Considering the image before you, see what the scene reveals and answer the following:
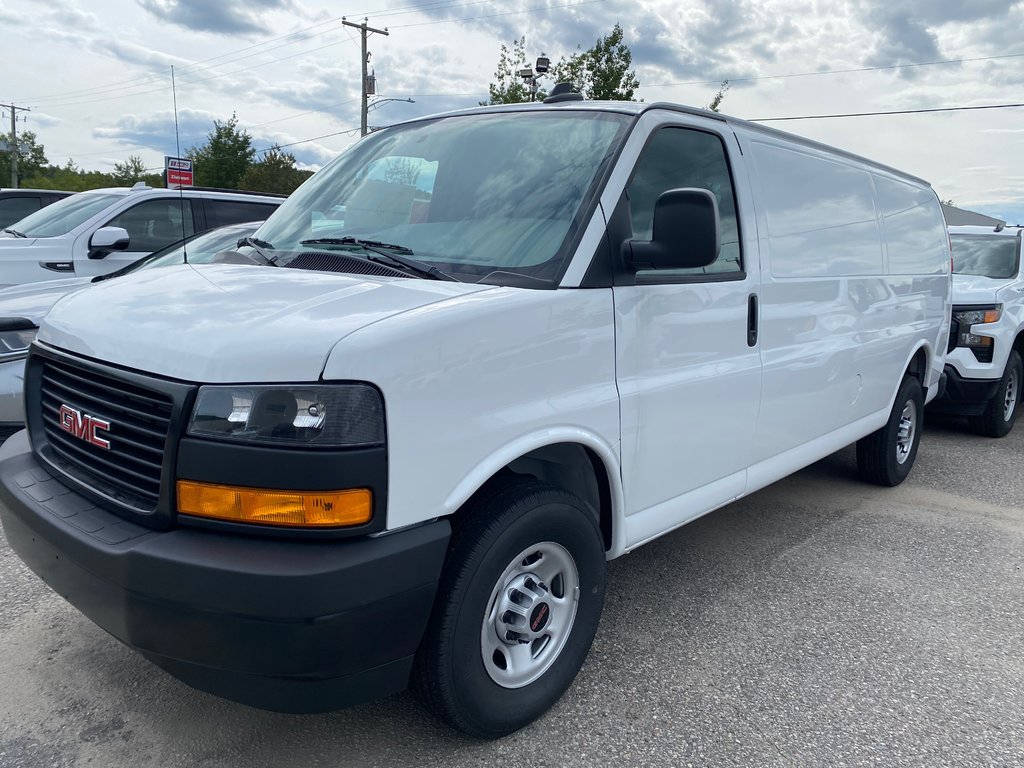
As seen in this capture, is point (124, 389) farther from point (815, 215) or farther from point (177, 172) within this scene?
point (815, 215)

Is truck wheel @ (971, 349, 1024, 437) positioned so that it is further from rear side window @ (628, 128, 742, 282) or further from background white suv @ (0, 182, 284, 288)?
background white suv @ (0, 182, 284, 288)

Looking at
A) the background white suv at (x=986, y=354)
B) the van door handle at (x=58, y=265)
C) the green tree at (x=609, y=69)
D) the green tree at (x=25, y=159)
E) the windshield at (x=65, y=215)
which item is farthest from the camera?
the green tree at (x=25, y=159)

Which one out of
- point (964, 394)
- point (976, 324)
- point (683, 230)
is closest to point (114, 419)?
point (683, 230)

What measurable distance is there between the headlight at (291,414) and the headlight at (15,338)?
2870 mm

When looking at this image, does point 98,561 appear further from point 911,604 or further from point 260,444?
point 911,604

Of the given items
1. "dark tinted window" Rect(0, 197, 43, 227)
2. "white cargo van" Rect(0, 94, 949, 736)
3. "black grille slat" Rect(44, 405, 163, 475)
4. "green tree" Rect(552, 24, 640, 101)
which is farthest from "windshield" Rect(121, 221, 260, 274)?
"green tree" Rect(552, 24, 640, 101)

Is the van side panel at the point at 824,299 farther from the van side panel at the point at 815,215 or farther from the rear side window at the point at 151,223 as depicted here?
the rear side window at the point at 151,223

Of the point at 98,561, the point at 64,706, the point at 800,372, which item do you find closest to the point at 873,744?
the point at 800,372

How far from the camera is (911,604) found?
12.0 feet

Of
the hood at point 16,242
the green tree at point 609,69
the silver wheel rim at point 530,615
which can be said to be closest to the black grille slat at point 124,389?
the silver wheel rim at point 530,615

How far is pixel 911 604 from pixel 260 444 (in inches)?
121

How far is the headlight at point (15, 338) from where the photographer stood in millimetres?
4188

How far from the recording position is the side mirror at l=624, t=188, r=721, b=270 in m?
2.54

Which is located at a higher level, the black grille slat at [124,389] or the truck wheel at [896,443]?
the black grille slat at [124,389]
